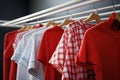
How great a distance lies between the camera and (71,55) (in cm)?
81

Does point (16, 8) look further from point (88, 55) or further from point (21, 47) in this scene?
point (88, 55)

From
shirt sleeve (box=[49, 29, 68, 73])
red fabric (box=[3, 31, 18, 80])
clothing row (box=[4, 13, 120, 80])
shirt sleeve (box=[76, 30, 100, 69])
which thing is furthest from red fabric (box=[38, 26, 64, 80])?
red fabric (box=[3, 31, 18, 80])

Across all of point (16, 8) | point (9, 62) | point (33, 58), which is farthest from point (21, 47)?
point (16, 8)

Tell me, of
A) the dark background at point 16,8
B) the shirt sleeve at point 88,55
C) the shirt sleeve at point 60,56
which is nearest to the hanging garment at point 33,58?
the shirt sleeve at point 60,56

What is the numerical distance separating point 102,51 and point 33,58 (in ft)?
1.26

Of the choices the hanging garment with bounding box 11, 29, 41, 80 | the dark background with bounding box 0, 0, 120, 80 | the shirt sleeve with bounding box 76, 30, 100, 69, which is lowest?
the shirt sleeve with bounding box 76, 30, 100, 69

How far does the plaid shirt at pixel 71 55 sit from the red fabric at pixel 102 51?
8 cm

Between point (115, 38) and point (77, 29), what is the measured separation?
163 millimetres

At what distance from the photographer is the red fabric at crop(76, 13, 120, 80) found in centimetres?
73

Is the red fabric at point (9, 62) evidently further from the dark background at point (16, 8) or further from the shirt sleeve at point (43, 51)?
the dark background at point (16, 8)

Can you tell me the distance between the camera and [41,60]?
978 mm

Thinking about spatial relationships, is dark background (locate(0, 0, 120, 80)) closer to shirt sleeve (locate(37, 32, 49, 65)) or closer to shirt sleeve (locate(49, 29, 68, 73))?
shirt sleeve (locate(37, 32, 49, 65))

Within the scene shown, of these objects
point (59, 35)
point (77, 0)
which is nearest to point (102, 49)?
point (77, 0)

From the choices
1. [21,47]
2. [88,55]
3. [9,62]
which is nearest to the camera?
[88,55]
